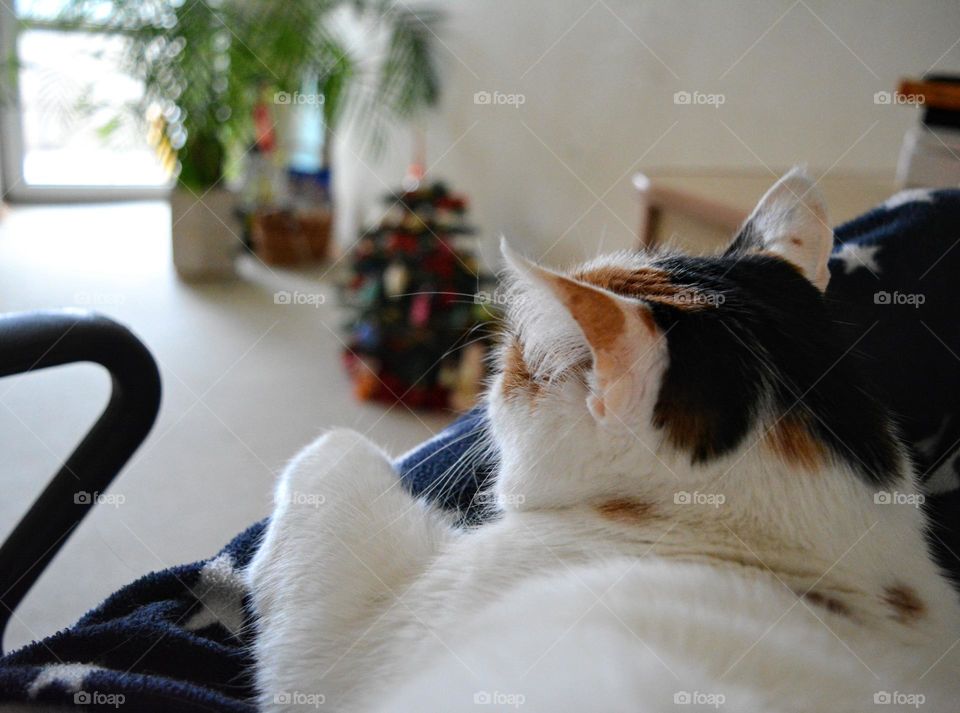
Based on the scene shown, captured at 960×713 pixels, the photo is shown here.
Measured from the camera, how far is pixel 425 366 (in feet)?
8.26

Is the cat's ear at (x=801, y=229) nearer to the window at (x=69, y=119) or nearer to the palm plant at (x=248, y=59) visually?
the palm plant at (x=248, y=59)

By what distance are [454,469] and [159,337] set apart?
7.29ft

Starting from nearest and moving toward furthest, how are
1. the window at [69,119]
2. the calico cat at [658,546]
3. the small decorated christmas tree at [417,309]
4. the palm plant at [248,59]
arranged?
1. the calico cat at [658,546]
2. the small decorated christmas tree at [417,309]
3. the palm plant at [248,59]
4. the window at [69,119]

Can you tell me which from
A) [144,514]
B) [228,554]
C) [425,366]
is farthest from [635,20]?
[228,554]

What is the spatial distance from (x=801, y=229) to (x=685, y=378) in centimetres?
23

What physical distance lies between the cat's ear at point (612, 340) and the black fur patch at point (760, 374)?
0.04 feet

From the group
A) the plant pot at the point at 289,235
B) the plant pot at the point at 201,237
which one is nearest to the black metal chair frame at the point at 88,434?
the plant pot at the point at 201,237

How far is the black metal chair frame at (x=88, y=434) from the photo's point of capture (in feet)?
2.31

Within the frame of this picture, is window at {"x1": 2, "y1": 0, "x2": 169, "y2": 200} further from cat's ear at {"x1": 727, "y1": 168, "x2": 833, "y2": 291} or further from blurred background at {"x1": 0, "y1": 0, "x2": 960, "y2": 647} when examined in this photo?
cat's ear at {"x1": 727, "y1": 168, "x2": 833, "y2": 291}

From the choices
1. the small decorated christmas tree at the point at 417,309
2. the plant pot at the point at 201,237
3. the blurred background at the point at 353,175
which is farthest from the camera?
the plant pot at the point at 201,237

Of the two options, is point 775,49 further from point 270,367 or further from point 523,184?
point 270,367

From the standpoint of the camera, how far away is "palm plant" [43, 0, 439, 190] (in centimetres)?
298

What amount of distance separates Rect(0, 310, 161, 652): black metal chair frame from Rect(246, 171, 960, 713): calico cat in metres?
0.19

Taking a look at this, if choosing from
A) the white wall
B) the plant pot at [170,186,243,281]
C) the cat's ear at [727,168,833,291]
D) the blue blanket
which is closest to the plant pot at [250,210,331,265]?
the plant pot at [170,186,243,281]
